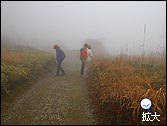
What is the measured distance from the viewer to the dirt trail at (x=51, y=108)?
12.0ft

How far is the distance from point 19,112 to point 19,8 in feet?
253

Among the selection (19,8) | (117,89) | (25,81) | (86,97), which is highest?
(19,8)

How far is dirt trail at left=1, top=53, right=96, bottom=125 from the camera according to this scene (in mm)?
3649

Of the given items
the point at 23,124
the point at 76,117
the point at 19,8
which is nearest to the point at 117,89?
the point at 76,117

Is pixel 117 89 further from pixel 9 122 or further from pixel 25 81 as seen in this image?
pixel 25 81

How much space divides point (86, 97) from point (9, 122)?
2897 mm

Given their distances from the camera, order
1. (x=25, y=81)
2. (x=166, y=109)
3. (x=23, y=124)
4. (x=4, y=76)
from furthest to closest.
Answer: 1. (x=25, y=81)
2. (x=4, y=76)
3. (x=23, y=124)
4. (x=166, y=109)

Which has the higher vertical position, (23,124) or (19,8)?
(19,8)

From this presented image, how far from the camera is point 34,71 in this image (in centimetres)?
723

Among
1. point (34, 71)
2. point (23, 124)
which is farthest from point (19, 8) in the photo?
point (23, 124)

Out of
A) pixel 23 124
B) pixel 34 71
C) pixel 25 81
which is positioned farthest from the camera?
pixel 34 71

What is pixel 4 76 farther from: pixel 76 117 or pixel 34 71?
pixel 76 117

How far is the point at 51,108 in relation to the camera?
4.21m

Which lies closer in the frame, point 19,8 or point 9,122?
point 9,122
